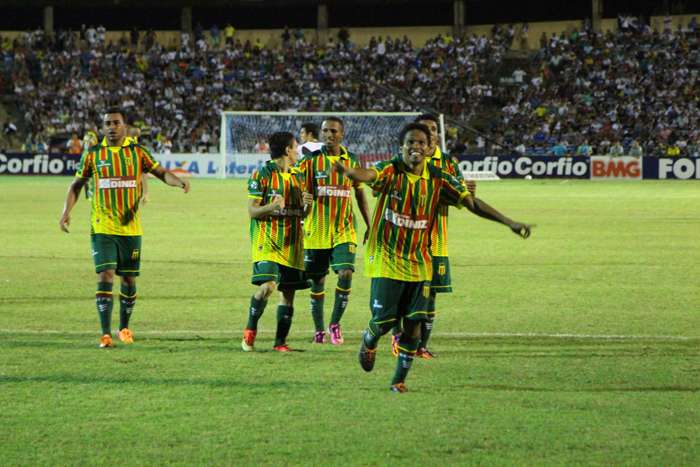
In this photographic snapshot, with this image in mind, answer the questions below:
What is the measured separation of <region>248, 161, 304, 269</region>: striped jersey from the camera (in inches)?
401

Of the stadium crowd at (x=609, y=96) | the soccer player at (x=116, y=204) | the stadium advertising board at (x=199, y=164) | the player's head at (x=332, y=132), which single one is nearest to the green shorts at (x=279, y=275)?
the soccer player at (x=116, y=204)

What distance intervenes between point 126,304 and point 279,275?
5.48 feet

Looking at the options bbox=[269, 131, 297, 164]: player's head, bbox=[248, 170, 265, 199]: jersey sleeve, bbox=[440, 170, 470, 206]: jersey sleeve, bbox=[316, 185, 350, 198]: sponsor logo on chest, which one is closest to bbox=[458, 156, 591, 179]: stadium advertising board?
bbox=[316, 185, 350, 198]: sponsor logo on chest

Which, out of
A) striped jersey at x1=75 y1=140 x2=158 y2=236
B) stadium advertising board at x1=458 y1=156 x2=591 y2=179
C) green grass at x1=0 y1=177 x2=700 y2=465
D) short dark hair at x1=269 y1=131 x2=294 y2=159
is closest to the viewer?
green grass at x1=0 y1=177 x2=700 y2=465

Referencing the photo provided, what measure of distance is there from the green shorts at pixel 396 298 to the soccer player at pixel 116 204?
125 inches

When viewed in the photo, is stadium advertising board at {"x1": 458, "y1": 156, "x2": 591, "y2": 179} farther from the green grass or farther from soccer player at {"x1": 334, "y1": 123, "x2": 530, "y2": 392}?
soccer player at {"x1": 334, "y1": 123, "x2": 530, "y2": 392}

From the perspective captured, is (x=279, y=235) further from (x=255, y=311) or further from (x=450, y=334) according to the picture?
(x=450, y=334)

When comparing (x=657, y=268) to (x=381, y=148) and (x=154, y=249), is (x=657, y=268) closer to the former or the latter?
(x=154, y=249)

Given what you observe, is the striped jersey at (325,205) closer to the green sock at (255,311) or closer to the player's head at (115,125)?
the green sock at (255,311)

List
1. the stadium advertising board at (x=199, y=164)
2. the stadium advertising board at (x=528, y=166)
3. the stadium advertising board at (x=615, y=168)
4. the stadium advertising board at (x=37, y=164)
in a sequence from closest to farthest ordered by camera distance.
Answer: the stadium advertising board at (x=615, y=168)
the stadium advertising board at (x=528, y=166)
the stadium advertising board at (x=199, y=164)
the stadium advertising board at (x=37, y=164)

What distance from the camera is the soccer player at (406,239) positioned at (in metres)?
8.16

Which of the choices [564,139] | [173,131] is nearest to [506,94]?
[564,139]

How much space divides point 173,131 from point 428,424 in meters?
53.0

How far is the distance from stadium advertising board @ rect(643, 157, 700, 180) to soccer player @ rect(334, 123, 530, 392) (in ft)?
146
